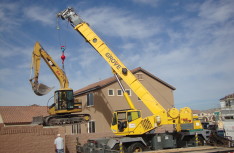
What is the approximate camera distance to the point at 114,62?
18312mm

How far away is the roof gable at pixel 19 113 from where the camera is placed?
121ft

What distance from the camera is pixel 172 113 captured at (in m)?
15.9

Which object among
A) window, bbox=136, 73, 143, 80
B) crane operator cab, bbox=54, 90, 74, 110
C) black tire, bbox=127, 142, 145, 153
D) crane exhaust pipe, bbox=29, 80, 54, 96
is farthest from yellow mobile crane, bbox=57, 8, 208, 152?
window, bbox=136, 73, 143, 80

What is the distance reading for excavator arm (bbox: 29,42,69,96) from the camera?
2019 centimetres

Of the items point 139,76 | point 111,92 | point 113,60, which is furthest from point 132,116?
point 139,76

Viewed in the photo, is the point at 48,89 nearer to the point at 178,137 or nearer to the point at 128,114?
the point at 128,114

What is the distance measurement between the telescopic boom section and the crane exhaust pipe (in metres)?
5.34

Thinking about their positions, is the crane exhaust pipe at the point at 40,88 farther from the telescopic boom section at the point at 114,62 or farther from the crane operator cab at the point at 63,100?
the telescopic boom section at the point at 114,62

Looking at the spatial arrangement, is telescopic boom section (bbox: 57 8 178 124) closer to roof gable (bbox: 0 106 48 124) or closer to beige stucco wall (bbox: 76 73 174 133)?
beige stucco wall (bbox: 76 73 174 133)

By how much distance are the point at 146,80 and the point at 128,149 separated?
16070mm

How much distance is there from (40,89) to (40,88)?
0.27ft

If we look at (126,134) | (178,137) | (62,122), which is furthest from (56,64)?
(178,137)

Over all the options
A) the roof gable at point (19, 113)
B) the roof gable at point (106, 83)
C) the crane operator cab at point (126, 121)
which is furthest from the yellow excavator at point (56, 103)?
the roof gable at point (19, 113)

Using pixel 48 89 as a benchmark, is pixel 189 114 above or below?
below
